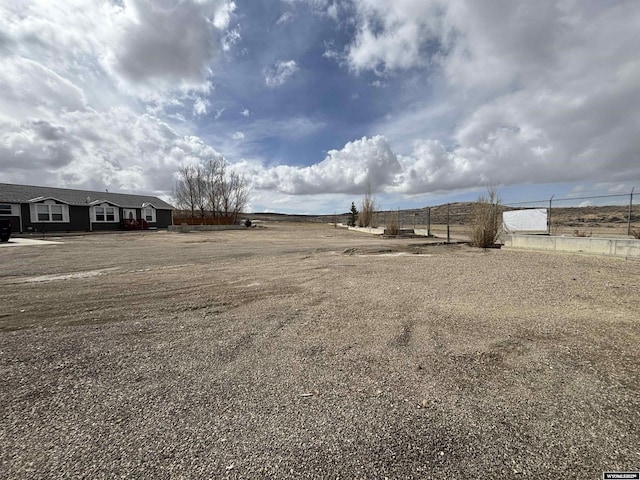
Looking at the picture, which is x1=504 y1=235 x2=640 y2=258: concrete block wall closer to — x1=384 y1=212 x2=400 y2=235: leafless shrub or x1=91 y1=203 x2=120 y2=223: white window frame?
x1=384 y1=212 x2=400 y2=235: leafless shrub

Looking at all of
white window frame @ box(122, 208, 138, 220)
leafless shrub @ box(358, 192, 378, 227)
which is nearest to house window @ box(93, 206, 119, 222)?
white window frame @ box(122, 208, 138, 220)

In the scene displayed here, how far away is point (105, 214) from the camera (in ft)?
105

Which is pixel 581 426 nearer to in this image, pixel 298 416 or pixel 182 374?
pixel 298 416

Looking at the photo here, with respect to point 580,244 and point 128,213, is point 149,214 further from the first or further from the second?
point 580,244

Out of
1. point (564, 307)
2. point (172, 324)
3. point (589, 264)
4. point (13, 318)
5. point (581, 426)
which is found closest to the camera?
point (581, 426)

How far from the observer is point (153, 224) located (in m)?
36.6

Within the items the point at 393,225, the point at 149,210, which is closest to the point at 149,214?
the point at 149,210

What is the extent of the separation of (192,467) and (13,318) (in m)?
4.53

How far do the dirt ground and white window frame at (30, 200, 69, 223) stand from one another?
2992 centimetres

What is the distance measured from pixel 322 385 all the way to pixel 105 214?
37590 mm

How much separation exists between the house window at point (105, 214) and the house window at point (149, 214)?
312cm

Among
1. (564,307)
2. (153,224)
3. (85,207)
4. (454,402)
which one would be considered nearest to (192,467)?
(454,402)

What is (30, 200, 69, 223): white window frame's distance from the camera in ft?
90.0

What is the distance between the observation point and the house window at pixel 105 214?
104 ft
